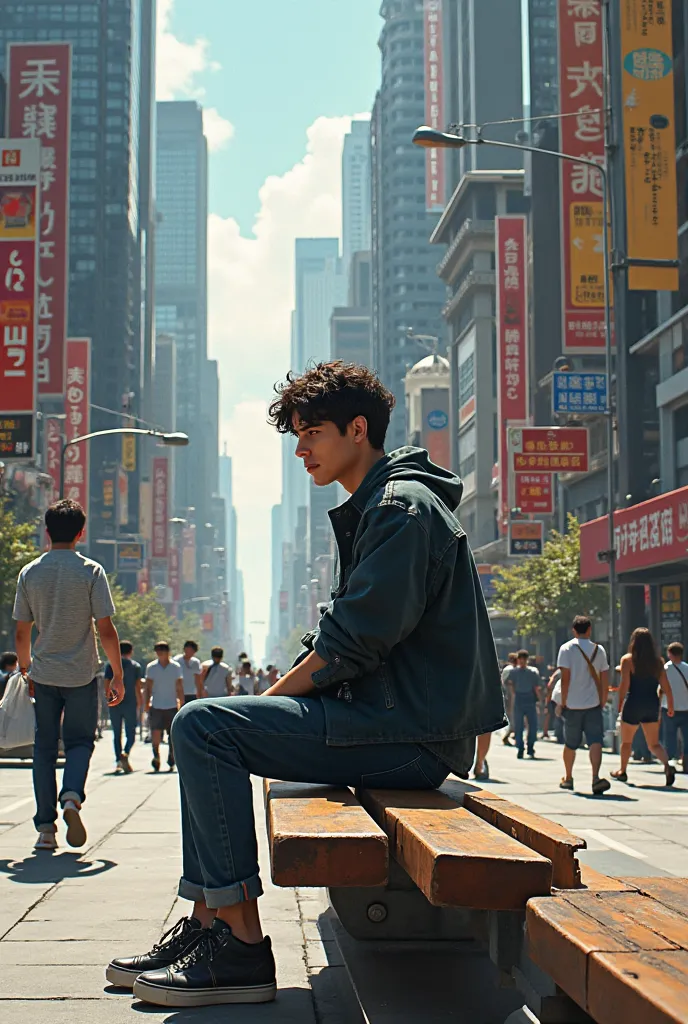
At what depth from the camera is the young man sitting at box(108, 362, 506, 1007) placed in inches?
140

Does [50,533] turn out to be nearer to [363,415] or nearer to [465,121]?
[363,415]

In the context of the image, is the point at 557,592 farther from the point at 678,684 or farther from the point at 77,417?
the point at 77,417

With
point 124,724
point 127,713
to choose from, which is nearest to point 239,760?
point 127,713

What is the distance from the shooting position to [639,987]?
193 cm

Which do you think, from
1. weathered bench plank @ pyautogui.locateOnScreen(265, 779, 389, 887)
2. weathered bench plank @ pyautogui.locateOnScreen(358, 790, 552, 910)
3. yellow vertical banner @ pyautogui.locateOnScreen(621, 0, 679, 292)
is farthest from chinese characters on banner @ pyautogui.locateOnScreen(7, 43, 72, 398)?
weathered bench plank @ pyautogui.locateOnScreen(358, 790, 552, 910)

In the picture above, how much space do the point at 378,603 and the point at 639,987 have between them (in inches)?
67.2

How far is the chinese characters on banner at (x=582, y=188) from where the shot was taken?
111 ft

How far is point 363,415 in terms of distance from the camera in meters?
4.14

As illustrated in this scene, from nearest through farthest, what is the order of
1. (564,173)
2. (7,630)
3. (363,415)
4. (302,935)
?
1. (363,415)
2. (302,935)
3. (564,173)
4. (7,630)

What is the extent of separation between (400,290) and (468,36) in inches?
2061

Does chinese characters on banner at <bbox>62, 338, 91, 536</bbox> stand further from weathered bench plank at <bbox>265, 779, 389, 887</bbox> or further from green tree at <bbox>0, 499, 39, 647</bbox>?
weathered bench plank at <bbox>265, 779, 389, 887</bbox>

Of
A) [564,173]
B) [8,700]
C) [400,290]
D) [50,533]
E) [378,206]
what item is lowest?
[8,700]

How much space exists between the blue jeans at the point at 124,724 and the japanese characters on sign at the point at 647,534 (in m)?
10.4

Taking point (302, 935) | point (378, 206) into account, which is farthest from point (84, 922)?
point (378, 206)
